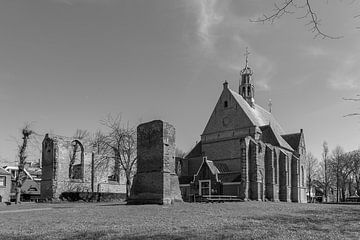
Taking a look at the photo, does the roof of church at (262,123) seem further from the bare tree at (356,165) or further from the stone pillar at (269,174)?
the bare tree at (356,165)

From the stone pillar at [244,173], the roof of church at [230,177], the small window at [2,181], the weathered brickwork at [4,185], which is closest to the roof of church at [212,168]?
the roof of church at [230,177]

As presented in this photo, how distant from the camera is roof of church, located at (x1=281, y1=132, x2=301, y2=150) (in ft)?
202

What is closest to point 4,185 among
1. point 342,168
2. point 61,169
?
point 61,169

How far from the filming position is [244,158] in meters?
44.6

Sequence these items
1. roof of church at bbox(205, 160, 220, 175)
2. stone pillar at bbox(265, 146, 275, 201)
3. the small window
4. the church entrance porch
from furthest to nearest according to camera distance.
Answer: the small window
stone pillar at bbox(265, 146, 275, 201)
roof of church at bbox(205, 160, 220, 175)
the church entrance porch

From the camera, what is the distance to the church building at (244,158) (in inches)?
1795

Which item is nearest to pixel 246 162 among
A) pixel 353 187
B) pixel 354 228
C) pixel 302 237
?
pixel 354 228

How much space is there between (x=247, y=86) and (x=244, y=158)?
2294 cm

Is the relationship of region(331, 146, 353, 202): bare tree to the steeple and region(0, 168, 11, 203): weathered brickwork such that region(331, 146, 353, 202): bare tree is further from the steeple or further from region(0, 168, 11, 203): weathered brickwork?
region(0, 168, 11, 203): weathered brickwork

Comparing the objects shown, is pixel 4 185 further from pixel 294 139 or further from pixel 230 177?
pixel 294 139

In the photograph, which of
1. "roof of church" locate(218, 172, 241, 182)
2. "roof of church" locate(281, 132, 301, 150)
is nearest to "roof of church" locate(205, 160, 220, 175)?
"roof of church" locate(218, 172, 241, 182)

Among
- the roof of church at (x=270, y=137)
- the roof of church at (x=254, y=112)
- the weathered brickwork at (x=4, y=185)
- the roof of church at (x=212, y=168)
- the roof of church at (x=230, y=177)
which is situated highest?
the roof of church at (x=254, y=112)

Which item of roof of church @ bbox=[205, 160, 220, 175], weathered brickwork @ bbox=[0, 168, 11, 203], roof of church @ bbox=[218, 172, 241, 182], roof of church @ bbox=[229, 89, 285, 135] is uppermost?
roof of church @ bbox=[229, 89, 285, 135]

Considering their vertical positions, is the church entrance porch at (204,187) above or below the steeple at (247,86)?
below
